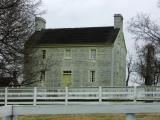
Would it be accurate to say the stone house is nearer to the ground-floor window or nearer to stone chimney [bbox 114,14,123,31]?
the ground-floor window

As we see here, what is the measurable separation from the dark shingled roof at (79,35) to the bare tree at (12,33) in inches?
940

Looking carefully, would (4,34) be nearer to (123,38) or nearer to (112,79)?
(112,79)

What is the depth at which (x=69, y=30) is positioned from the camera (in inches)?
2507

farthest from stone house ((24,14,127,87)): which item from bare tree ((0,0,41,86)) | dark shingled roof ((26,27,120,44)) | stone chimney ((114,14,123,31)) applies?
bare tree ((0,0,41,86))

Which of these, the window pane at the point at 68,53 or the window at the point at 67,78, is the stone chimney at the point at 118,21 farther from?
the window at the point at 67,78

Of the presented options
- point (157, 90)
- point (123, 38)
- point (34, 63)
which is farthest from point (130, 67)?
point (157, 90)

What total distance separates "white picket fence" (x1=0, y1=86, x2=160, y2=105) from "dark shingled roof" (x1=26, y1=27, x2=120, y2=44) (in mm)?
29855

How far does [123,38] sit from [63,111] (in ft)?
206

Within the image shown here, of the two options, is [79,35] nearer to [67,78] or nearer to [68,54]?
[68,54]

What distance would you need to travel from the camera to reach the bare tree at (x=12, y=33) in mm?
32531

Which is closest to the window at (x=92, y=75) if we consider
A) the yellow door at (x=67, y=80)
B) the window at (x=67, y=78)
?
the window at (x=67, y=78)

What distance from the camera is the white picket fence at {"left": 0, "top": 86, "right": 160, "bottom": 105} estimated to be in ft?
85.7

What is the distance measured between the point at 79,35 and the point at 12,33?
28.7 meters

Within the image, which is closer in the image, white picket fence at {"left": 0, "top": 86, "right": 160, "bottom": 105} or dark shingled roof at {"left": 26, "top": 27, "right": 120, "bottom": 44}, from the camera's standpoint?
white picket fence at {"left": 0, "top": 86, "right": 160, "bottom": 105}
